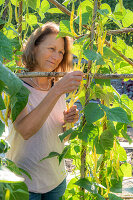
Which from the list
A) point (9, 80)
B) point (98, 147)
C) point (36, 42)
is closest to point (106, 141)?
point (98, 147)

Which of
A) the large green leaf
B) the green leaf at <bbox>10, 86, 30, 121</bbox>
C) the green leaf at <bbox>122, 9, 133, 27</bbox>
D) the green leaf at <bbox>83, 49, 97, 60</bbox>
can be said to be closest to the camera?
the large green leaf

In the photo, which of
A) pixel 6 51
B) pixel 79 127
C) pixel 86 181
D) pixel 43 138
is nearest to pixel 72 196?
pixel 86 181

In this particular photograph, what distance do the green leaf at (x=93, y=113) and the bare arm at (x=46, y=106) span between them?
11cm

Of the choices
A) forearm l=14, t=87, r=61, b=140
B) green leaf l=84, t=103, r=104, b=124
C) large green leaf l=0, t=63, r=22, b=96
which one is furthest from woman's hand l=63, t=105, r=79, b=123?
large green leaf l=0, t=63, r=22, b=96

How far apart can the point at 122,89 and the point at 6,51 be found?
22.2ft

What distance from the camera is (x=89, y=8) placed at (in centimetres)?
94

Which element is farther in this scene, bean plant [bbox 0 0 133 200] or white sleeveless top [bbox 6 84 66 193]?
white sleeveless top [bbox 6 84 66 193]

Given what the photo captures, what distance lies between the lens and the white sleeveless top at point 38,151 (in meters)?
1.37

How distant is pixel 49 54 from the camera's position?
1.41m

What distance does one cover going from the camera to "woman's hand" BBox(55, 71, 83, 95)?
93 cm

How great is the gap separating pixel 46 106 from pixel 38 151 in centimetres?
36

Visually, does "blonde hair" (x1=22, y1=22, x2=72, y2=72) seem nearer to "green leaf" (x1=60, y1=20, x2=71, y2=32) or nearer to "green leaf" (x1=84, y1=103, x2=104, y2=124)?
"green leaf" (x1=60, y1=20, x2=71, y2=32)

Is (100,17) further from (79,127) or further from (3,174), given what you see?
(3,174)

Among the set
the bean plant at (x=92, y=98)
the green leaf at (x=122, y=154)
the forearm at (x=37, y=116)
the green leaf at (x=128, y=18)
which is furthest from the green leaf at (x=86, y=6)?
the green leaf at (x=122, y=154)
